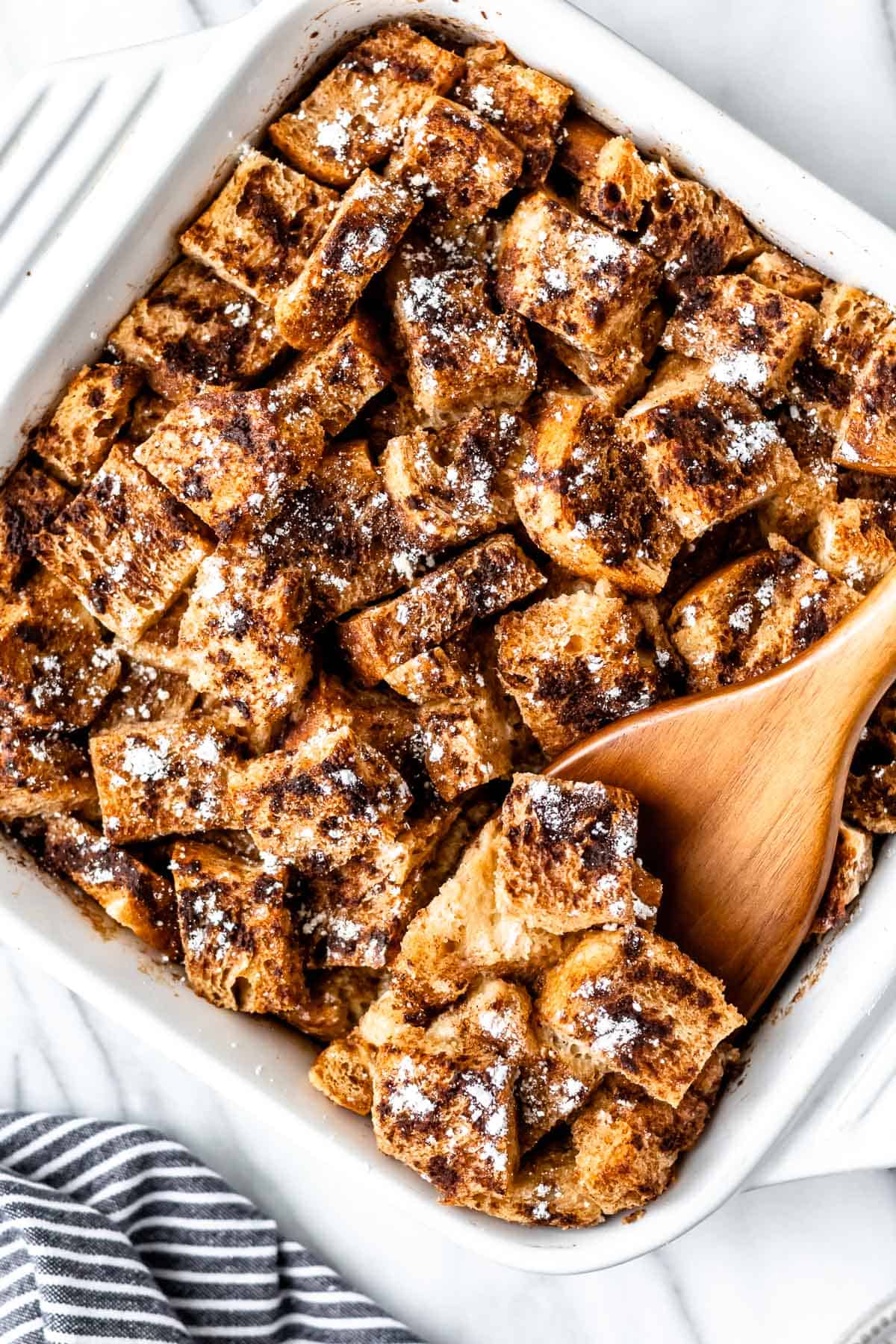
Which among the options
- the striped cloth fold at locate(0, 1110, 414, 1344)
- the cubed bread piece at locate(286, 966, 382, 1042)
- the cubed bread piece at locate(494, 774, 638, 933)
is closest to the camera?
the cubed bread piece at locate(494, 774, 638, 933)

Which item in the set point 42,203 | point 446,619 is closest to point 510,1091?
point 446,619

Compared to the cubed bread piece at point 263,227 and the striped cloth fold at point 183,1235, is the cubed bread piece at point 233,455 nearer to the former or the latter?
the cubed bread piece at point 263,227

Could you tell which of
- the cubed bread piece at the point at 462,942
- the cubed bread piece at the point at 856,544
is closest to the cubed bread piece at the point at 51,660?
the cubed bread piece at the point at 462,942

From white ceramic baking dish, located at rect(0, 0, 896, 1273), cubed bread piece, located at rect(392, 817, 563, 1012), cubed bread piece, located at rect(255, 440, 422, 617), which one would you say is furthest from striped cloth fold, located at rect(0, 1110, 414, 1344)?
cubed bread piece, located at rect(255, 440, 422, 617)

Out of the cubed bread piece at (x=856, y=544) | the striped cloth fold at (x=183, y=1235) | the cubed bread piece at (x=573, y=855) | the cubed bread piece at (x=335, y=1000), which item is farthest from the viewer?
the striped cloth fold at (x=183, y=1235)

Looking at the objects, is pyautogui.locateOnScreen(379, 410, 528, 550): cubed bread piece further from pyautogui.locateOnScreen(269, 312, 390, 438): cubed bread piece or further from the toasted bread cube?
the toasted bread cube

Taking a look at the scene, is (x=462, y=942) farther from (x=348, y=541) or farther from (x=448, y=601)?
(x=348, y=541)
